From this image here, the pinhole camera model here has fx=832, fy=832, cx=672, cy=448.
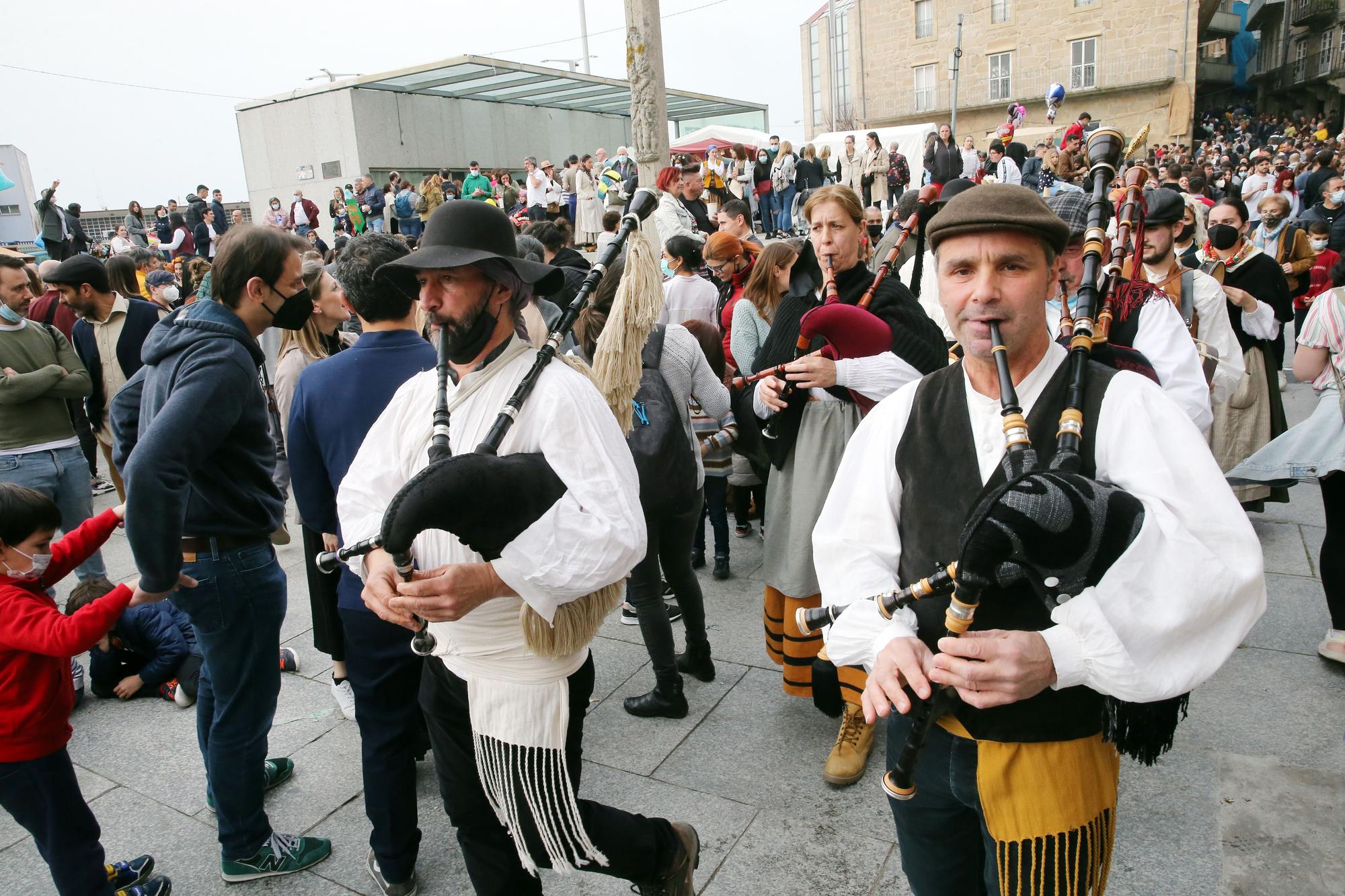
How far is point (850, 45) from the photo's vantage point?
4041 cm

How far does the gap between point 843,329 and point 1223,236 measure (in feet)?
11.5

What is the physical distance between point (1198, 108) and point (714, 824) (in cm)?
5492

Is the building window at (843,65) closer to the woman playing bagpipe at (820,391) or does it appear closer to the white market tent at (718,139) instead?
the white market tent at (718,139)

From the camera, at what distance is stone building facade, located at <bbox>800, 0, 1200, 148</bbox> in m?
32.9

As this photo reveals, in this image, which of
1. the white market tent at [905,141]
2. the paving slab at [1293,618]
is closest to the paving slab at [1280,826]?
the paving slab at [1293,618]

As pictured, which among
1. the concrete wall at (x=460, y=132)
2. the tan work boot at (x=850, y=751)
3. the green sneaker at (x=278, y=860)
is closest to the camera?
the green sneaker at (x=278, y=860)

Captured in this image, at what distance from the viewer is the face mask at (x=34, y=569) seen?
238 cm

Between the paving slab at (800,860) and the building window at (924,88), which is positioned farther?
the building window at (924,88)

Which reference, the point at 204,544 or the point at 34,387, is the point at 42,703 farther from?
the point at 34,387

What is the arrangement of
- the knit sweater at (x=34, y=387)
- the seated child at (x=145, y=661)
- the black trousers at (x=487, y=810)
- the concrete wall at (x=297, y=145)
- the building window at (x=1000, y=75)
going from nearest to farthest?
the black trousers at (x=487, y=810)
the seated child at (x=145, y=661)
the knit sweater at (x=34, y=387)
the concrete wall at (x=297, y=145)
the building window at (x=1000, y=75)

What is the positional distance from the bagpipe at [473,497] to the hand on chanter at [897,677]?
731mm

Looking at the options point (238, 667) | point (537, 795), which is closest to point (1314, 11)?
point (537, 795)

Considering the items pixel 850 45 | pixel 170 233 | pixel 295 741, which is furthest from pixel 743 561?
pixel 850 45

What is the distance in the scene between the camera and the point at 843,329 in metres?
2.81
